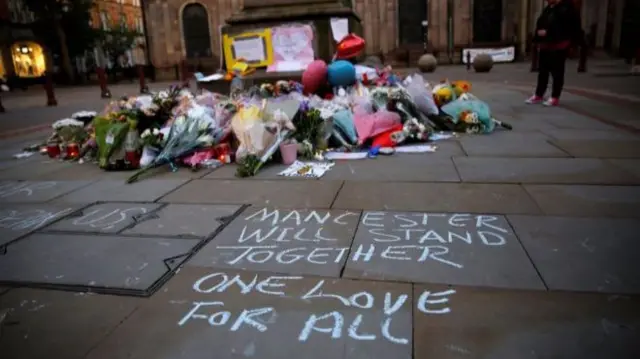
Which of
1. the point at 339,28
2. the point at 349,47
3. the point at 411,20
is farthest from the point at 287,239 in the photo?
the point at 411,20

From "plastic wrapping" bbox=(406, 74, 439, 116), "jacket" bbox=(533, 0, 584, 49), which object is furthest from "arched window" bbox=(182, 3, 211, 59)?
"plastic wrapping" bbox=(406, 74, 439, 116)

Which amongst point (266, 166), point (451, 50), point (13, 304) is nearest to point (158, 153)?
point (266, 166)

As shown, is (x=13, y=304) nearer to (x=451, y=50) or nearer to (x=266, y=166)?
(x=266, y=166)

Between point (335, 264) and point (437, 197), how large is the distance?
50.8 inches

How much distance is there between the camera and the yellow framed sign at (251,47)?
7.44 metres

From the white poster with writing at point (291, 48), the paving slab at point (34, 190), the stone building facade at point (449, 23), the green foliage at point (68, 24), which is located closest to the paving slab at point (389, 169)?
the paving slab at point (34, 190)

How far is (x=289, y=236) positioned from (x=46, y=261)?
1.37 meters

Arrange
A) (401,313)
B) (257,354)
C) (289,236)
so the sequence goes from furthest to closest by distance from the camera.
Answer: (289,236)
(401,313)
(257,354)

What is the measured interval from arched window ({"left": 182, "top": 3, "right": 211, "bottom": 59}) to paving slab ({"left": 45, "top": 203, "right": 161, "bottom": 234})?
23.7 m

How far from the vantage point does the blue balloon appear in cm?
610

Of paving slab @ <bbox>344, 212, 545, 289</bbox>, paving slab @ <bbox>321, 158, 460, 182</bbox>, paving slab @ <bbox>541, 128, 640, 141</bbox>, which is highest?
paving slab @ <bbox>541, 128, 640, 141</bbox>

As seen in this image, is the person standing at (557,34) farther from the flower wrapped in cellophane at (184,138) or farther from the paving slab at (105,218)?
the paving slab at (105,218)

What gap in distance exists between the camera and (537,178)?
3711mm

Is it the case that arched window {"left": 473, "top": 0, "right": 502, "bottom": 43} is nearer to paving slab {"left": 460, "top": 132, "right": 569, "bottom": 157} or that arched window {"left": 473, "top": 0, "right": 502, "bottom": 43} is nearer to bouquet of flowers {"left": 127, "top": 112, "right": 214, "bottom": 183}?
paving slab {"left": 460, "top": 132, "right": 569, "bottom": 157}
